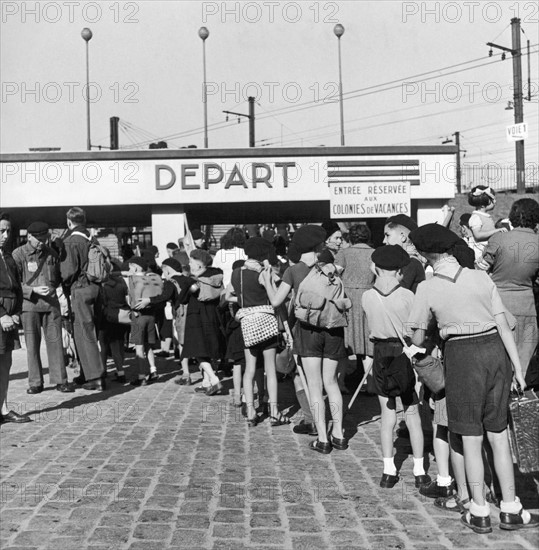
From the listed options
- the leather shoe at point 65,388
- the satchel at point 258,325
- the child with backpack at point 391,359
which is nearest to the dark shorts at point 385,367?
the child with backpack at point 391,359

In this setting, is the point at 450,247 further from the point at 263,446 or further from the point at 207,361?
the point at 207,361

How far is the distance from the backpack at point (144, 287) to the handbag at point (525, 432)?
7.09 meters

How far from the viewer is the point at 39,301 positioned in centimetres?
1011

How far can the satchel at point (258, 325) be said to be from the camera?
8109mm

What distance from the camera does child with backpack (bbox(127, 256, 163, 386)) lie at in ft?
36.5

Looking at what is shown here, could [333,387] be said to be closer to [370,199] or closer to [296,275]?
[296,275]

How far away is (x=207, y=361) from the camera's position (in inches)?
407

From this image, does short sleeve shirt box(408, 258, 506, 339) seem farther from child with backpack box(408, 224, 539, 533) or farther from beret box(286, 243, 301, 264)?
beret box(286, 243, 301, 264)

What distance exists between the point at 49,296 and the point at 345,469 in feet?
16.8

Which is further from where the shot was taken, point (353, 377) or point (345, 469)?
point (353, 377)

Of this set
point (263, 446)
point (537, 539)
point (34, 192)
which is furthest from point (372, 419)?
point (34, 192)

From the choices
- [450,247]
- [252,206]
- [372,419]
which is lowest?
[372,419]

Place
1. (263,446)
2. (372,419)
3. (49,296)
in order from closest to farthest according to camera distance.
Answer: (263,446) < (372,419) < (49,296)

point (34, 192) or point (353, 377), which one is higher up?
point (34, 192)
